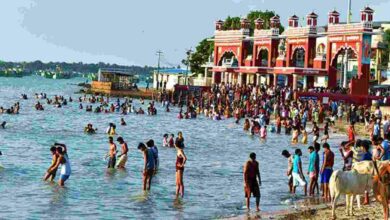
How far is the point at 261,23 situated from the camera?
85812 millimetres

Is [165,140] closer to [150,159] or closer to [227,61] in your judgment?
[150,159]

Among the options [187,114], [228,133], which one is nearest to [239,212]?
[228,133]

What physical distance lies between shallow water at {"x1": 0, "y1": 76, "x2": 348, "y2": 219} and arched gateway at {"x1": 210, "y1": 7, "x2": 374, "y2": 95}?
52.3 feet

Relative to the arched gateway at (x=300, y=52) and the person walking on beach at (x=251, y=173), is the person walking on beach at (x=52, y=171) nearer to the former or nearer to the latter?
the person walking on beach at (x=251, y=173)

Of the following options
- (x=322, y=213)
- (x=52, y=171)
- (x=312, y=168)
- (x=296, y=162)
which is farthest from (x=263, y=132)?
(x=322, y=213)

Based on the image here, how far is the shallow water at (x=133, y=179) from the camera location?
22375 mm

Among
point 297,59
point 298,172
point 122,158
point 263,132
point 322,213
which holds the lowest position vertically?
point 322,213

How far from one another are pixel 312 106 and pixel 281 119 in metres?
3.56

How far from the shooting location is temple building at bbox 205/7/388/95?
6506 centimetres

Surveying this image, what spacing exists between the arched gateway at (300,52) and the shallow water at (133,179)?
15946 millimetres

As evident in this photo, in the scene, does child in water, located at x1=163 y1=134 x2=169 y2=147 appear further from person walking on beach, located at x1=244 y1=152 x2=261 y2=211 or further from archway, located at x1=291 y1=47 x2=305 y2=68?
archway, located at x1=291 y1=47 x2=305 y2=68

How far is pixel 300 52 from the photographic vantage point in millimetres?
83938

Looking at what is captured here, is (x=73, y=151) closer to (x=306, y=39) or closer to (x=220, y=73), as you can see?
(x=306, y=39)

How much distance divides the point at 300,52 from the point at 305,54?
10.5 metres
